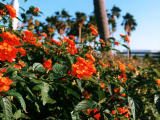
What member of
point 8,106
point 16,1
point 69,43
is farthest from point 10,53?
point 16,1

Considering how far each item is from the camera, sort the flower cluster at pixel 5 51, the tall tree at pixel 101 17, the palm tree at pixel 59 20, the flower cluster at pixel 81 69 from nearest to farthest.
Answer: the flower cluster at pixel 5 51 < the flower cluster at pixel 81 69 < the tall tree at pixel 101 17 < the palm tree at pixel 59 20

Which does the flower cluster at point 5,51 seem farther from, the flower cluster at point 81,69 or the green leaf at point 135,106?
the green leaf at point 135,106

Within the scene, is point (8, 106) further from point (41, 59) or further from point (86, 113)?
point (41, 59)

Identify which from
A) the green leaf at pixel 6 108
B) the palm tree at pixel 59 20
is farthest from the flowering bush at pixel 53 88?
the palm tree at pixel 59 20

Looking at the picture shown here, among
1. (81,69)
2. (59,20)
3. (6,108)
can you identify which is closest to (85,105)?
(81,69)

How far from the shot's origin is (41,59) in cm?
186

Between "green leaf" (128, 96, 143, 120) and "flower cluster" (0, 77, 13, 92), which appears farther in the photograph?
"green leaf" (128, 96, 143, 120)

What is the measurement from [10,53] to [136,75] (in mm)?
1580

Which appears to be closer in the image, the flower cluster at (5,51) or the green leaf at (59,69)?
the flower cluster at (5,51)

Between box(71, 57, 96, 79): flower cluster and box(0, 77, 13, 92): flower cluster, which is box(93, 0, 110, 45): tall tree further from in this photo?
box(0, 77, 13, 92): flower cluster

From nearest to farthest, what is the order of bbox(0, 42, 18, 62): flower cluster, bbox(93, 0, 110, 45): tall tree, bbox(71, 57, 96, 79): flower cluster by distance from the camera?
1. bbox(0, 42, 18, 62): flower cluster
2. bbox(71, 57, 96, 79): flower cluster
3. bbox(93, 0, 110, 45): tall tree

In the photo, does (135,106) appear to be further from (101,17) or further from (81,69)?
(101,17)

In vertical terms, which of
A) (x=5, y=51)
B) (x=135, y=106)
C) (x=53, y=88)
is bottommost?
(x=135, y=106)

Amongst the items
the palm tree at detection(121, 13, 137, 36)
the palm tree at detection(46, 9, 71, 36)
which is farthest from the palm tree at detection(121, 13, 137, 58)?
the palm tree at detection(46, 9, 71, 36)
